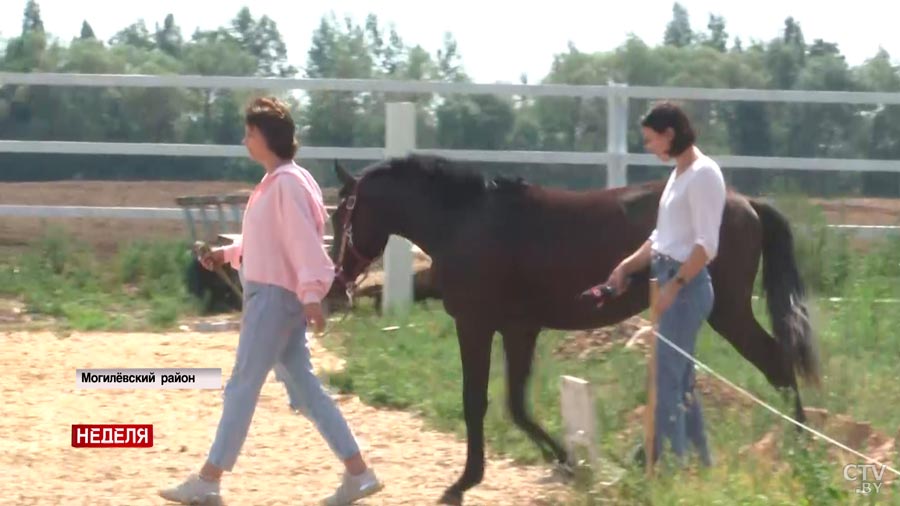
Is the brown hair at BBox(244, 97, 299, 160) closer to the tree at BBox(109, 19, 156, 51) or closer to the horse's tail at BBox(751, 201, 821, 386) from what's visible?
the horse's tail at BBox(751, 201, 821, 386)

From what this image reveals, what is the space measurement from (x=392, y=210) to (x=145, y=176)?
30.0 feet

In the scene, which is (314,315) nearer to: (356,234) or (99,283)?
(356,234)

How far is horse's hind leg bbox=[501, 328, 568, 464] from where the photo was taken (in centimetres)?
702

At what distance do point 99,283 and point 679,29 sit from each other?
20172 millimetres

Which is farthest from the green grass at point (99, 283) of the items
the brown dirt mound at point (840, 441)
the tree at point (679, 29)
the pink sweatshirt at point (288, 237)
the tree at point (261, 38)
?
the tree at point (679, 29)

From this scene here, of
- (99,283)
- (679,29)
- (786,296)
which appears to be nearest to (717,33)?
(679,29)

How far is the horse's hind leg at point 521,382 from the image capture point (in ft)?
23.0

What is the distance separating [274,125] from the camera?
6.26m

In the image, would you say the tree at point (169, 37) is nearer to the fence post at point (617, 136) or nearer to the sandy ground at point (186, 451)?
the fence post at point (617, 136)

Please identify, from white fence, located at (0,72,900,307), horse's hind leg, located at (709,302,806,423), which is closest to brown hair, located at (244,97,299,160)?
horse's hind leg, located at (709,302,806,423)

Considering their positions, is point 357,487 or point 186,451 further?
point 186,451

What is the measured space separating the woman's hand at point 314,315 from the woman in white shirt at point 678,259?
116 centimetres

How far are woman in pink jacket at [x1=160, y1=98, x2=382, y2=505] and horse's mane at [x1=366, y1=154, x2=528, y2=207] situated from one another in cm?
72

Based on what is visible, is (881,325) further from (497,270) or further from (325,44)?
(325,44)
